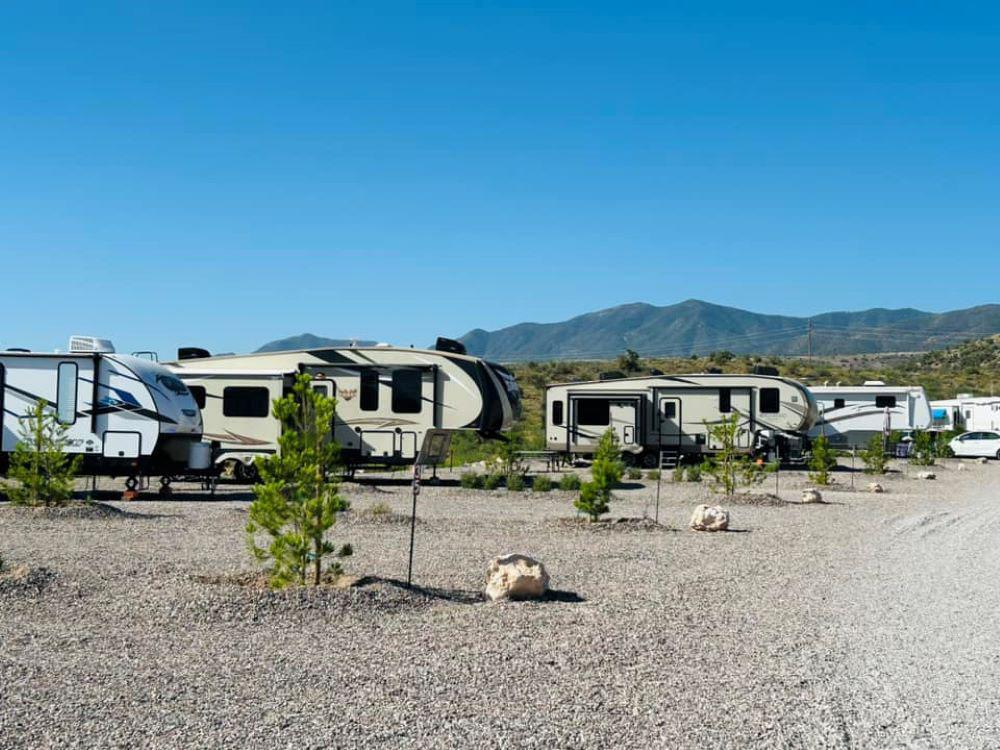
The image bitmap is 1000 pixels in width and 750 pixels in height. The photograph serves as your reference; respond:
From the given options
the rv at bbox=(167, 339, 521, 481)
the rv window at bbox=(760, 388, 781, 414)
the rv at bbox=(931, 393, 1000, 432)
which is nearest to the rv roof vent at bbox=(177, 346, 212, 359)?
the rv at bbox=(167, 339, 521, 481)

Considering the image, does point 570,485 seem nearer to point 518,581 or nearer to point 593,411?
point 593,411

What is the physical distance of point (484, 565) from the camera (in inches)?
412

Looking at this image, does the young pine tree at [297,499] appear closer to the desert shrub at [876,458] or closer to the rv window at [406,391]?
the rv window at [406,391]

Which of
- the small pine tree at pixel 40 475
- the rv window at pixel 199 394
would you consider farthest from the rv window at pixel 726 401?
the small pine tree at pixel 40 475

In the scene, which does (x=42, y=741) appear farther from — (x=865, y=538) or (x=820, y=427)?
(x=820, y=427)

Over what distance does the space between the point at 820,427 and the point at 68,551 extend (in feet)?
92.1

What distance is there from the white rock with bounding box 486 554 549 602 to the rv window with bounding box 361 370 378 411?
41.6 feet

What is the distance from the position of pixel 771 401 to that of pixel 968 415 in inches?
651

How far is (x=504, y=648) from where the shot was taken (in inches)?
265

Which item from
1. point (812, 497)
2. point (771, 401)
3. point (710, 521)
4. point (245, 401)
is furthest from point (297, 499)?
point (771, 401)

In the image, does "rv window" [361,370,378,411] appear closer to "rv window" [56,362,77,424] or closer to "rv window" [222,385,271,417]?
"rv window" [222,385,271,417]

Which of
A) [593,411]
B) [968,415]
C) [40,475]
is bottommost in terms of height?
[40,475]

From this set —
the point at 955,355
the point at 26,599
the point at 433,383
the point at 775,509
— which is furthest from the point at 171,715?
the point at 955,355

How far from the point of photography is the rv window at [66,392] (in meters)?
17.7
